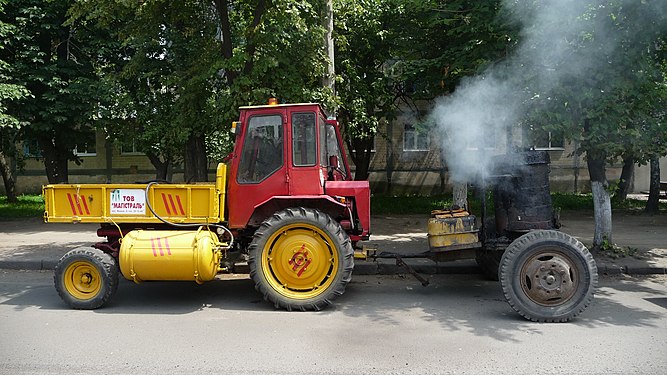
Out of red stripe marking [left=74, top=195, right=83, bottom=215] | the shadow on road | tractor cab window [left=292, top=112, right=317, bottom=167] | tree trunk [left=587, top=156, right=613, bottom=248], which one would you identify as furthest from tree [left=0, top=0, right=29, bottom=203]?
tree trunk [left=587, top=156, right=613, bottom=248]

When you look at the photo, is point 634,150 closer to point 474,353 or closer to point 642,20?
point 642,20

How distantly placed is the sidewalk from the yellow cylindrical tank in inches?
115

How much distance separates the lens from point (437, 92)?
11555mm

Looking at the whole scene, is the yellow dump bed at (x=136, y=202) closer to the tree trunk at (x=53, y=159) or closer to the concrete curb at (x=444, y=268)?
the concrete curb at (x=444, y=268)

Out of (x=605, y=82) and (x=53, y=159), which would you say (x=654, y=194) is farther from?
(x=53, y=159)

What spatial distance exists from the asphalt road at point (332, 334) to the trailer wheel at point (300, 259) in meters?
0.22

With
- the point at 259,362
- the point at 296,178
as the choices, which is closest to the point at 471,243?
the point at 296,178

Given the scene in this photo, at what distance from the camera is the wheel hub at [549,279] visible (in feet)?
18.9

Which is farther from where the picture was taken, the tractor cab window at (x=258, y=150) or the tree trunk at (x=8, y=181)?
the tree trunk at (x=8, y=181)

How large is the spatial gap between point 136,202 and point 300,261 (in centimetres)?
211

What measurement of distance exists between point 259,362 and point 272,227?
6.24 feet

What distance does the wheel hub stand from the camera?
18.9 feet

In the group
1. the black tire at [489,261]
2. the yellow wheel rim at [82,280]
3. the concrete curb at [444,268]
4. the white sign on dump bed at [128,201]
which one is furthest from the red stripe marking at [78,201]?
the black tire at [489,261]

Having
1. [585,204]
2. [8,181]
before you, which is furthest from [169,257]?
[8,181]
